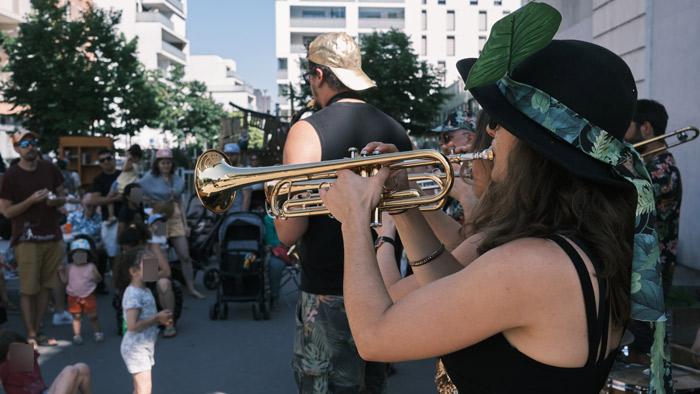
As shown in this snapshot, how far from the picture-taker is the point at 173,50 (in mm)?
68062

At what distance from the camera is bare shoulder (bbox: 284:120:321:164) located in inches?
105

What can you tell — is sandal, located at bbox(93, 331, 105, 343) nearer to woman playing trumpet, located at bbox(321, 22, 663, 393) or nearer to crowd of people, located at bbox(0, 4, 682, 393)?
crowd of people, located at bbox(0, 4, 682, 393)

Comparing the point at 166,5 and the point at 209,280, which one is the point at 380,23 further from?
the point at 209,280

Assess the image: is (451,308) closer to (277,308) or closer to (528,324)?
(528,324)

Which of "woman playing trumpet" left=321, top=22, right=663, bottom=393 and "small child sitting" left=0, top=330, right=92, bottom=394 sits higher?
"woman playing trumpet" left=321, top=22, right=663, bottom=393

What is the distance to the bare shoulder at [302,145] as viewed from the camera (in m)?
2.66

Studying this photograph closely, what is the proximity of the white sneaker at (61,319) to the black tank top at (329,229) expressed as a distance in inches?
219

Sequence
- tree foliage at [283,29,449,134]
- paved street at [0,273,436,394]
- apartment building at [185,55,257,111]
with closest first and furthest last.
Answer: paved street at [0,273,436,394], tree foliage at [283,29,449,134], apartment building at [185,55,257,111]

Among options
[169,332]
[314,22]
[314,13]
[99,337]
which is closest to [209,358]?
[169,332]

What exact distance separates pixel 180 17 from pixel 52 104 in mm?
59032

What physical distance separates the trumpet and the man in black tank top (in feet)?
1.35

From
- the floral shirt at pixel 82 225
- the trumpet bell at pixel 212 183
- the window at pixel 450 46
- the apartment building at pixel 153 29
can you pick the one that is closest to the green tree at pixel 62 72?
the floral shirt at pixel 82 225

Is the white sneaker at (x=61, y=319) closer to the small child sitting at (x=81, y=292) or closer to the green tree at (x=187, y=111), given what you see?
the small child sitting at (x=81, y=292)

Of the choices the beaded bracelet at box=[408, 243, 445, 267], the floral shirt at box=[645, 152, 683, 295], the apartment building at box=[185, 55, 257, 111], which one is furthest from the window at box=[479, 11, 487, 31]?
the beaded bracelet at box=[408, 243, 445, 267]
